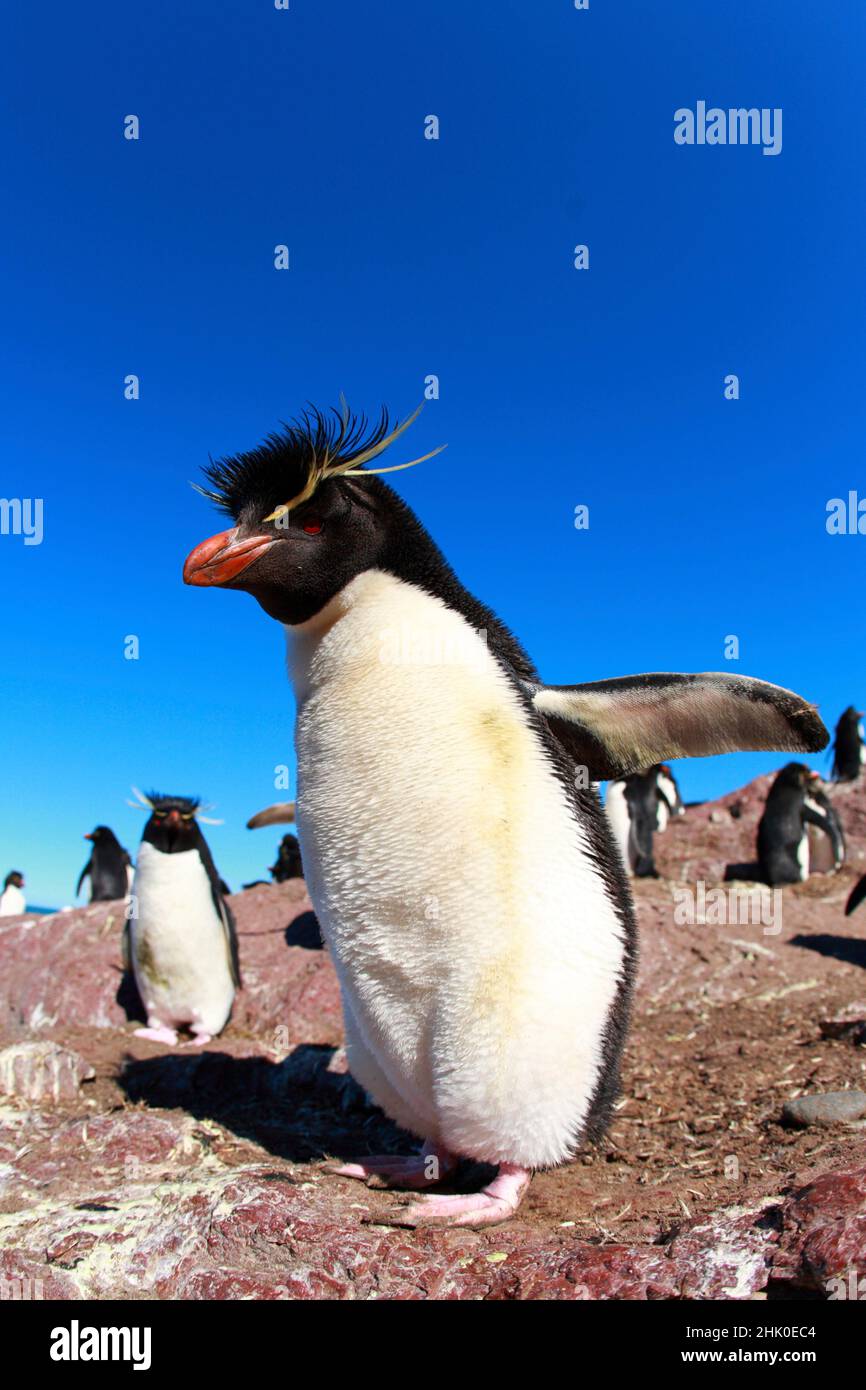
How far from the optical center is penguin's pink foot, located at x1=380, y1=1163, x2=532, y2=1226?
2.56 meters

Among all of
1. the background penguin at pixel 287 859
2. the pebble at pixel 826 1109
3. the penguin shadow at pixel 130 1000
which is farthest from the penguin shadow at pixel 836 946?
the background penguin at pixel 287 859

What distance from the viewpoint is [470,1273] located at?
2262 mm

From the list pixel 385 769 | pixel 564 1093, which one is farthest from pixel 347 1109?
pixel 385 769

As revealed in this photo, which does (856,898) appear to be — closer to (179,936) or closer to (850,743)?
(179,936)

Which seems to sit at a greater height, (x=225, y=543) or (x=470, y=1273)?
(x=225, y=543)

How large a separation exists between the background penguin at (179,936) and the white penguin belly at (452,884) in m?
3.76

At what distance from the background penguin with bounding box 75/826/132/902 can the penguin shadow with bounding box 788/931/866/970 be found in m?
9.53

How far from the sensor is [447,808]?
2.71 m

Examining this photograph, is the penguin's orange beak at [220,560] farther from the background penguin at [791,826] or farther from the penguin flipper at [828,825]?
the penguin flipper at [828,825]

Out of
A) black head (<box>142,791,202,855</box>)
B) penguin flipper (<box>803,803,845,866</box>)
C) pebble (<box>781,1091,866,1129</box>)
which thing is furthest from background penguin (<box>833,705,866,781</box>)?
pebble (<box>781,1091,866,1129</box>)

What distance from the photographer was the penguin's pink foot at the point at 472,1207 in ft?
8.41

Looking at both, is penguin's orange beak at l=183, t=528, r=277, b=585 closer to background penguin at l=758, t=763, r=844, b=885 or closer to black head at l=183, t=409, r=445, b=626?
black head at l=183, t=409, r=445, b=626
